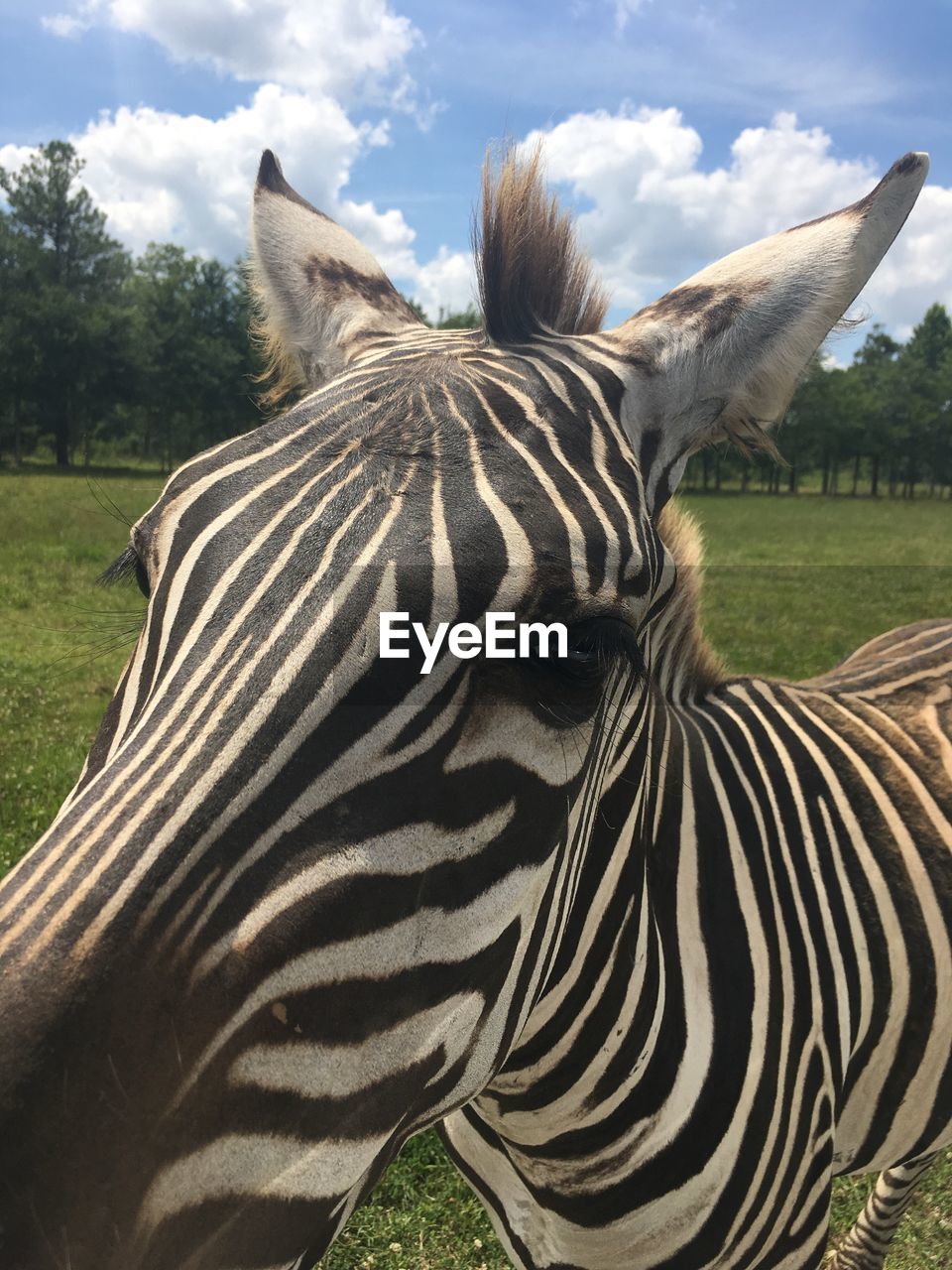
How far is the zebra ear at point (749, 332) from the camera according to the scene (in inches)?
69.8

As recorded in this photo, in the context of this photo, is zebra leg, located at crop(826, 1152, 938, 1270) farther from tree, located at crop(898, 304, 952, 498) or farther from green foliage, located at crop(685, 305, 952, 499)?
tree, located at crop(898, 304, 952, 498)

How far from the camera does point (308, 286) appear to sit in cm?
238

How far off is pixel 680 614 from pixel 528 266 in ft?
3.31

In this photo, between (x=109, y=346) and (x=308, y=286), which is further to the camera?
(x=109, y=346)

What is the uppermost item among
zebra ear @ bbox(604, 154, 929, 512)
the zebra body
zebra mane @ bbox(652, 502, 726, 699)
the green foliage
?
the green foliage

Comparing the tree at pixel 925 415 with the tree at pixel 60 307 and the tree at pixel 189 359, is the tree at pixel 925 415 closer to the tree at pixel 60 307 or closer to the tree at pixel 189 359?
the tree at pixel 189 359

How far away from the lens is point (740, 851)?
2.15 metres

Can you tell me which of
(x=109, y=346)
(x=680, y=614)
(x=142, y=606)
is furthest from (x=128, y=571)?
(x=109, y=346)

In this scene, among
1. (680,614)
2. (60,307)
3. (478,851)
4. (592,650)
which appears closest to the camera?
(478,851)

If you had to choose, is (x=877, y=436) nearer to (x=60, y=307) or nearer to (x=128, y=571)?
(x=60, y=307)

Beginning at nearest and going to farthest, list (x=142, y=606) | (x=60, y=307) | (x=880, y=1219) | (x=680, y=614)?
1. (x=142, y=606)
2. (x=680, y=614)
3. (x=880, y=1219)
4. (x=60, y=307)

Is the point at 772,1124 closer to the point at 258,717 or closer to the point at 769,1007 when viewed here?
the point at 769,1007

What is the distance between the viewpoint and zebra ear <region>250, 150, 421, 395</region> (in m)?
2.31

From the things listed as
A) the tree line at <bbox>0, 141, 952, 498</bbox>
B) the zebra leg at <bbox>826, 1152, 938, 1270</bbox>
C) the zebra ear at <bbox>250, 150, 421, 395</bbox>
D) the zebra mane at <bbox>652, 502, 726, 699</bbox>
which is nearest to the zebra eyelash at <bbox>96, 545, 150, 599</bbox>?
the zebra ear at <bbox>250, 150, 421, 395</bbox>
